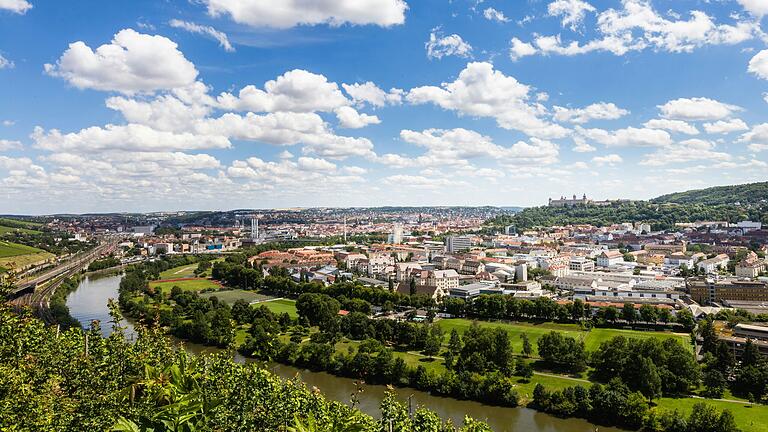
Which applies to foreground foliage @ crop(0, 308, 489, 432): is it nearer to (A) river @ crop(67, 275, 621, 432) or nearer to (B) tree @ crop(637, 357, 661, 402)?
(A) river @ crop(67, 275, 621, 432)

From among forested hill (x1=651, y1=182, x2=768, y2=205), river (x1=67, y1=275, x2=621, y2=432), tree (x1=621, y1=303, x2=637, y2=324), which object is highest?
forested hill (x1=651, y1=182, x2=768, y2=205)

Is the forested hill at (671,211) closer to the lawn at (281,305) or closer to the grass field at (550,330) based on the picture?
the grass field at (550,330)

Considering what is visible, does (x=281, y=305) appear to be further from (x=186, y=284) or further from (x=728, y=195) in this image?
(x=728, y=195)

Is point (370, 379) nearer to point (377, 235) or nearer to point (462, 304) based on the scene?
point (462, 304)

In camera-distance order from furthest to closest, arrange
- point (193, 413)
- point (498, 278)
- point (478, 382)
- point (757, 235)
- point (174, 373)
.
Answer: point (757, 235)
point (498, 278)
point (478, 382)
point (174, 373)
point (193, 413)

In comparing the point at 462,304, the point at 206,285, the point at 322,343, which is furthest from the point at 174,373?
the point at 206,285

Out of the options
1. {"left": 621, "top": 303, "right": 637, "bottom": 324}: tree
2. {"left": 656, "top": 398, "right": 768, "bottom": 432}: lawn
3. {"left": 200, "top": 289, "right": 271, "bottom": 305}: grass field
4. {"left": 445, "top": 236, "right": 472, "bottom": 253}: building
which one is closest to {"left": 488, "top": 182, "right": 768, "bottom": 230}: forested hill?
{"left": 445, "top": 236, "right": 472, "bottom": 253}: building

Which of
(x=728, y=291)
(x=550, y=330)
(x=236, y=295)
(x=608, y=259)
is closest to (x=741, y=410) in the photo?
(x=550, y=330)
